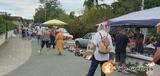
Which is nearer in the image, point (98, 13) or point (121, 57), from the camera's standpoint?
point (121, 57)

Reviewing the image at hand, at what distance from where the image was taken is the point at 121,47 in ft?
62.3

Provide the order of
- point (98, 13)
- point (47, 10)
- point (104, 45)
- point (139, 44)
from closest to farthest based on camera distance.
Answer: point (104, 45)
point (139, 44)
point (98, 13)
point (47, 10)

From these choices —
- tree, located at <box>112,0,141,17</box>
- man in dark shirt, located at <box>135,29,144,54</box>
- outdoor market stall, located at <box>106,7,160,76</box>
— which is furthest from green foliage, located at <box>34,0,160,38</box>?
outdoor market stall, located at <box>106,7,160,76</box>

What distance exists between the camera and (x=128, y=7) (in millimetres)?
56031

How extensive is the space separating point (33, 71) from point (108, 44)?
18.0ft

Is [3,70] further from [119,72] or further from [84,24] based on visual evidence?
[84,24]

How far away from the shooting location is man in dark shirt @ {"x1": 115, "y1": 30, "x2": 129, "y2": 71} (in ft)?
61.5

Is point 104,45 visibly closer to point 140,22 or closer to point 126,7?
point 140,22

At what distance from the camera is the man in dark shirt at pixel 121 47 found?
61.5 feet

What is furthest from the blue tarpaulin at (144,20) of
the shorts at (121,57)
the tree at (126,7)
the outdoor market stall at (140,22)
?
the tree at (126,7)

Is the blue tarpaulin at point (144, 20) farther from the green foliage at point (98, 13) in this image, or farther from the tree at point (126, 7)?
the tree at point (126, 7)

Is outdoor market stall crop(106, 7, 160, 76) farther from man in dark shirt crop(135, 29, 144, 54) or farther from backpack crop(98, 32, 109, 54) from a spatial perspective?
backpack crop(98, 32, 109, 54)

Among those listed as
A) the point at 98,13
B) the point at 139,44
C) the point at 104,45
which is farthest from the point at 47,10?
the point at 104,45

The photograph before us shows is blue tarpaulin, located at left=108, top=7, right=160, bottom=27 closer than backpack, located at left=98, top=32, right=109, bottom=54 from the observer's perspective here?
No
